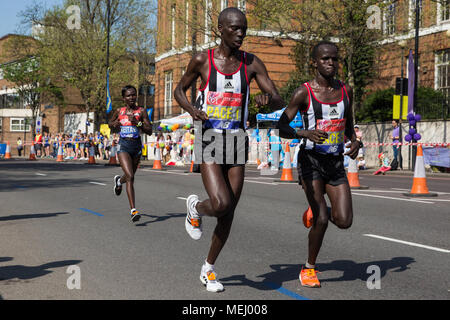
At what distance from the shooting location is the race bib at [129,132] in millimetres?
9430

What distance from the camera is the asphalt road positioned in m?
4.80

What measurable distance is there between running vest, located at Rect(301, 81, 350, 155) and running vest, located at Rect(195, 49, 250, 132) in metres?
0.61

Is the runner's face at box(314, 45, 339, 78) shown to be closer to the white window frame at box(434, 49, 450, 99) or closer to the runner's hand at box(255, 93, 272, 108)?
the runner's hand at box(255, 93, 272, 108)

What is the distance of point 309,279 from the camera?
4.89 metres

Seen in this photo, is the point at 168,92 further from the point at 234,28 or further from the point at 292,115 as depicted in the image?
the point at 234,28

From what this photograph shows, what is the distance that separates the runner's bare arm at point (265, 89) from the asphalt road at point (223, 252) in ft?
4.87

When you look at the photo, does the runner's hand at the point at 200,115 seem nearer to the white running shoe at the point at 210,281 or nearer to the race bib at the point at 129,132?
the white running shoe at the point at 210,281

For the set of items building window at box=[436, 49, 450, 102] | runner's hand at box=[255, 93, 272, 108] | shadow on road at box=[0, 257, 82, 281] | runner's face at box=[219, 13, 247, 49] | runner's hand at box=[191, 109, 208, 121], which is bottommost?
shadow on road at box=[0, 257, 82, 281]

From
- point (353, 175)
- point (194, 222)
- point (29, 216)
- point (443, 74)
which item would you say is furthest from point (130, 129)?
point (443, 74)

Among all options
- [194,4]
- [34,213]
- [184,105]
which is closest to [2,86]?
[194,4]

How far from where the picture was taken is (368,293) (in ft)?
15.3

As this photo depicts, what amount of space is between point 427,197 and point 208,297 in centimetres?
923

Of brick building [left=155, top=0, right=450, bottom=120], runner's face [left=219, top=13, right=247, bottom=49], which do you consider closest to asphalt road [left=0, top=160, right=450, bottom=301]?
runner's face [left=219, top=13, right=247, bottom=49]
